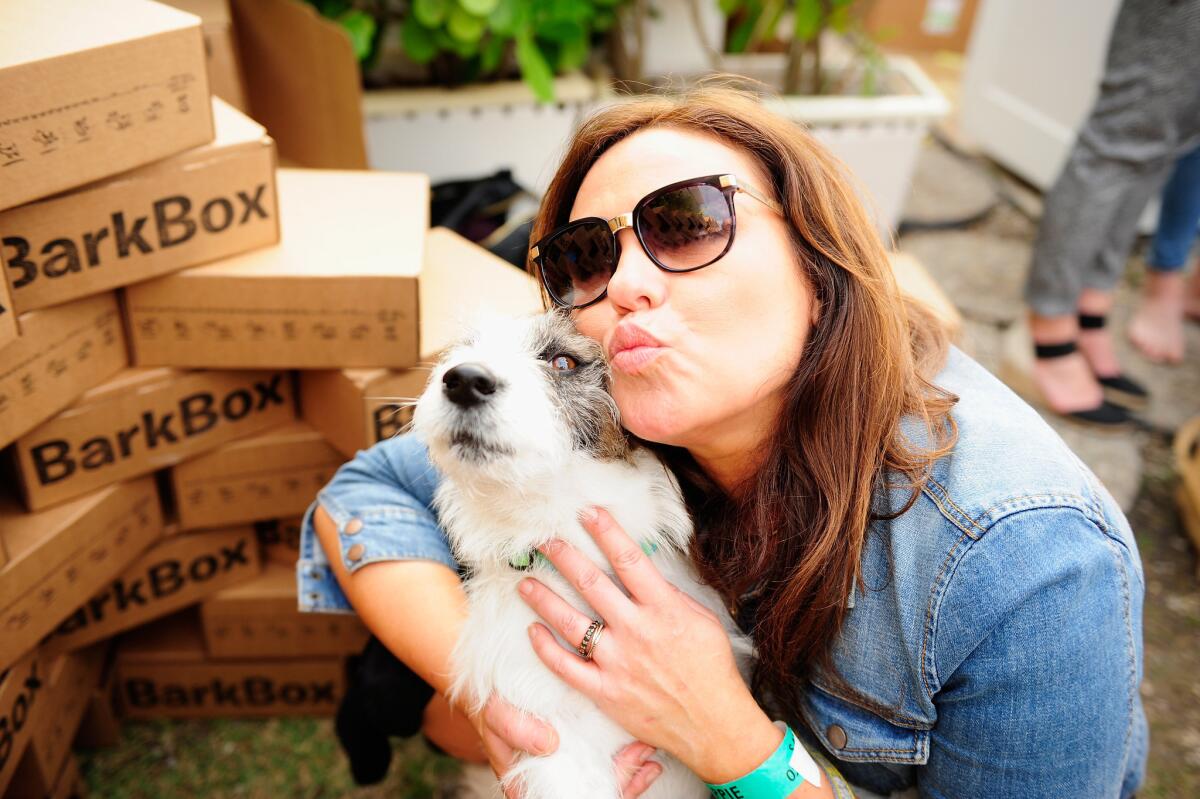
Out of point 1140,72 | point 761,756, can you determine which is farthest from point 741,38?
point 761,756

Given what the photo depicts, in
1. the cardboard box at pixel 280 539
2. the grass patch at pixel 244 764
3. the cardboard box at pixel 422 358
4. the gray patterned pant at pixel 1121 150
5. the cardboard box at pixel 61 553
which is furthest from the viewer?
the gray patterned pant at pixel 1121 150

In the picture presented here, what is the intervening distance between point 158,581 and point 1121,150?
344 centimetres

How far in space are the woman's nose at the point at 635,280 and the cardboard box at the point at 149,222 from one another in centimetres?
105

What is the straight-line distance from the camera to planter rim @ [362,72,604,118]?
3508mm

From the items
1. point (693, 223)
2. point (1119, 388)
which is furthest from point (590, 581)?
point (1119, 388)

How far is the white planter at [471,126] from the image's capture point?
11.6ft

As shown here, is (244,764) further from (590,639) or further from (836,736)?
(836,736)

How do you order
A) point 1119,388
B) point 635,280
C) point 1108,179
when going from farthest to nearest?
point 1119,388 → point 1108,179 → point 635,280

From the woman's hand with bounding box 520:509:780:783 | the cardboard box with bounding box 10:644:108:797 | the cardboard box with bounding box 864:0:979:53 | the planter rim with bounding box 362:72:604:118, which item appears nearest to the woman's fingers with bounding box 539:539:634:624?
the woman's hand with bounding box 520:509:780:783

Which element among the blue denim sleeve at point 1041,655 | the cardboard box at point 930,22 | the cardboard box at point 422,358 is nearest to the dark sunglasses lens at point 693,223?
the blue denim sleeve at point 1041,655

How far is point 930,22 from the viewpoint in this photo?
7070 mm

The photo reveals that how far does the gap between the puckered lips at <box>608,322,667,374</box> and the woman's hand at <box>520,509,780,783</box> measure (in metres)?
0.29

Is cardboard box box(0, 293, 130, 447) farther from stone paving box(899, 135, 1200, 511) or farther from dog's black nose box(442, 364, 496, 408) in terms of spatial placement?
stone paving box(899, 135, 1200, 511)

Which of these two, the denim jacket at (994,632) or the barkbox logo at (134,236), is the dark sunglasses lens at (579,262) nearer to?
the denim jacket at (994,632)
